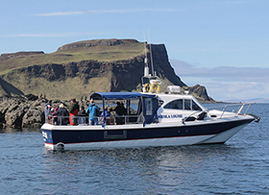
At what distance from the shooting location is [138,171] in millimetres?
18562

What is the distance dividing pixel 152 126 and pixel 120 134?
1.77 metres

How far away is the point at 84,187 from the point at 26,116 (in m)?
29.9

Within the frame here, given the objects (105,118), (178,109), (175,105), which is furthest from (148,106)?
(105,118)

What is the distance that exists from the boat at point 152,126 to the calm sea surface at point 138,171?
54 cm

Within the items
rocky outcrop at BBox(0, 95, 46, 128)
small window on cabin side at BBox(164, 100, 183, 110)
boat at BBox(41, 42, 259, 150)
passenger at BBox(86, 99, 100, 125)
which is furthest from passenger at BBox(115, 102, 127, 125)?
rocky outcrop at BBox(0, 95, 46, 128)

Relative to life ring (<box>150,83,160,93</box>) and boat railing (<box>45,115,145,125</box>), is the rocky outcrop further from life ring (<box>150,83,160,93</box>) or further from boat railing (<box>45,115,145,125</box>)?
life ring (<box>150,83,160,93</box>)

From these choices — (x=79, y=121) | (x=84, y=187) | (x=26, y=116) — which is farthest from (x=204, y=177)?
(x=26, y=116)

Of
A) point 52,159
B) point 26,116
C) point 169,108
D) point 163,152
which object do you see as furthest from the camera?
point 26,116

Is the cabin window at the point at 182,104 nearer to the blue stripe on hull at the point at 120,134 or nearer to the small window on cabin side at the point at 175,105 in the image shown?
the small window on cabin side at the point at 175,105

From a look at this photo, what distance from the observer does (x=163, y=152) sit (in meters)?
23.0

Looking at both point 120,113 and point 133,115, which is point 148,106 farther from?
point 120,113

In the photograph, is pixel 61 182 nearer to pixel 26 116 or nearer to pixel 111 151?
pixel 111 151

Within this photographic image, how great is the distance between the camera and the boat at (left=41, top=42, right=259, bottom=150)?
23469mm

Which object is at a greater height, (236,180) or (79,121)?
(79,121)
